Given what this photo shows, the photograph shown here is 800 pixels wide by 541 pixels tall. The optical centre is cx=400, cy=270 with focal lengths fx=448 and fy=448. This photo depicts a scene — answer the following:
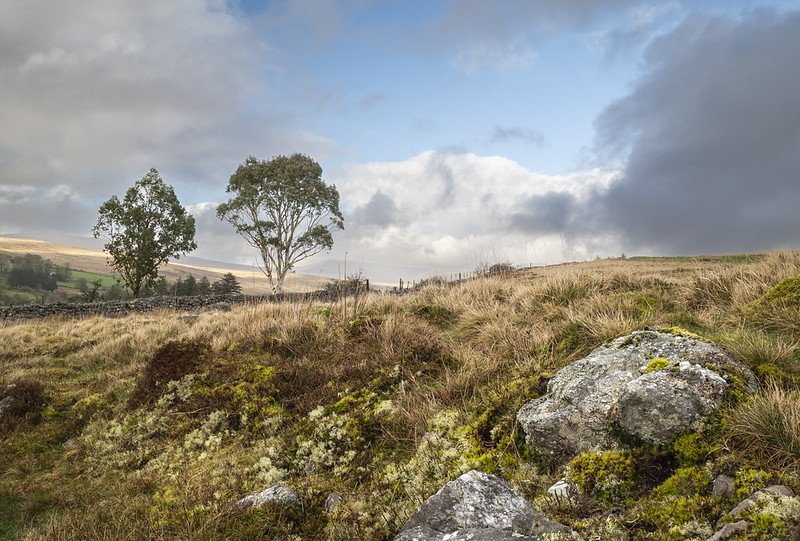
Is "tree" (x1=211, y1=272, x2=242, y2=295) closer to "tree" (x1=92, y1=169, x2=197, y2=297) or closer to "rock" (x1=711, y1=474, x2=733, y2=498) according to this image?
"tree" (x1=92, y1=169, x2=197, y2=297)

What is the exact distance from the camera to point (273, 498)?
12.3 feet

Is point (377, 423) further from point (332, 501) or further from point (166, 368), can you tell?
point (166, 368)

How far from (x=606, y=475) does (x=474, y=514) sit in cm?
109

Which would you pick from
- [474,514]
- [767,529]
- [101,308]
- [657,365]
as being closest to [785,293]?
[657,365]

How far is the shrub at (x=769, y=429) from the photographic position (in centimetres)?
289

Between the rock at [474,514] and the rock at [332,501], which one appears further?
the rock at [332,501]

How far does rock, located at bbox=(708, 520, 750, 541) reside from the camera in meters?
2.22

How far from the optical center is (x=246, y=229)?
45.0 meters

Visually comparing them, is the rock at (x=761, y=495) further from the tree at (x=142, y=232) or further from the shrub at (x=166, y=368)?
the tree at (x=142, y=232)

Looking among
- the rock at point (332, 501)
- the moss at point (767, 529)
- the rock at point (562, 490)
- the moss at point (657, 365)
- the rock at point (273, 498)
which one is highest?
the moss at point (657, 365)

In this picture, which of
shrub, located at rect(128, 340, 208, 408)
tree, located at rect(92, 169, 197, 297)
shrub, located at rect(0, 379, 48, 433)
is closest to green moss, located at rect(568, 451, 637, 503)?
shrub, located at rect(128, 340, 208, 408)

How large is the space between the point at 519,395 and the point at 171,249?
4248cm

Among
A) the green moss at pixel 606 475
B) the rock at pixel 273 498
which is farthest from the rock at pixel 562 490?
the rock at pixel 273 498

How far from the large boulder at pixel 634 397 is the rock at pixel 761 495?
896 mm
